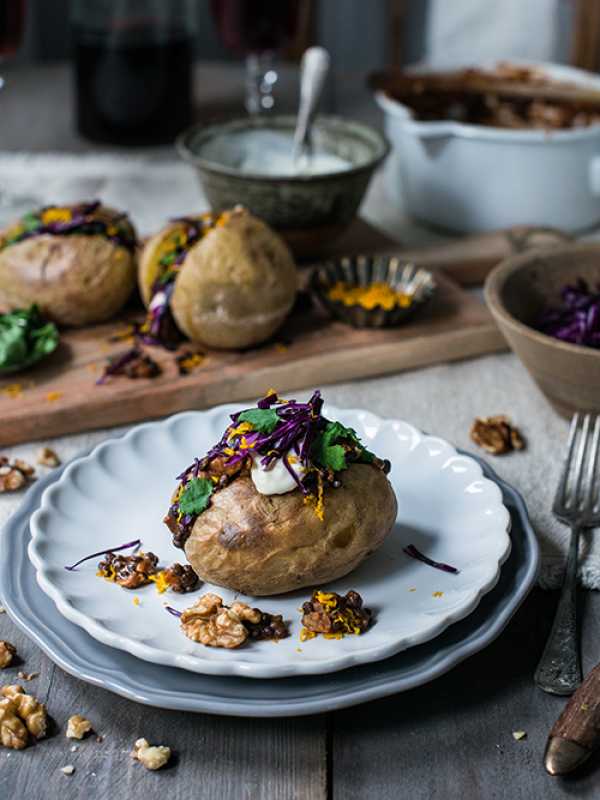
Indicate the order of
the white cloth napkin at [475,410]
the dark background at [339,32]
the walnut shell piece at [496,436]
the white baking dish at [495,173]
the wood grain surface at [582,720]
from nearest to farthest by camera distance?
the wood grain surface at [582,720] < the white cloth napkin at [475,410] < the walnut shell piece at [496,436] < the white baking dish at [495,173] < the dark background at [339,32]

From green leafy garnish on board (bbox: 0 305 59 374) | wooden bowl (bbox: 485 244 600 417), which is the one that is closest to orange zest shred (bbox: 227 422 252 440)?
wooden bowl (bbox: 485 244 600 417)

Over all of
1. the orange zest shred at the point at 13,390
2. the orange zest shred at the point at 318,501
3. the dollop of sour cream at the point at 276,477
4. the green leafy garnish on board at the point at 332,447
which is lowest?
the orange zest shred at the point at 13,390

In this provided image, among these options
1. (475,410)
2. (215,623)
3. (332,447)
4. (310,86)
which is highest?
(310,86)

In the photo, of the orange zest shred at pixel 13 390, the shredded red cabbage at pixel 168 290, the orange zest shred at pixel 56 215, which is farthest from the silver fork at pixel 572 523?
the orange zest shred at pixel 56 215

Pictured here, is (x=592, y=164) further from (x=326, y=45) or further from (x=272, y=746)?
(x=326, y=45)

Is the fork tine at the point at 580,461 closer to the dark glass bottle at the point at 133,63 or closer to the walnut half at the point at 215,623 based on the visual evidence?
the walnut half at the point at 215,623

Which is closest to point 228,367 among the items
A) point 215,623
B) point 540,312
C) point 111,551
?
point 540,312

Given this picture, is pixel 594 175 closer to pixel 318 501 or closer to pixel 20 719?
pixel 318 501
